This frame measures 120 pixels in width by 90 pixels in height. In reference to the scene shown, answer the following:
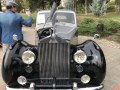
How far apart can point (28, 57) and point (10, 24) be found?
1.18 meters

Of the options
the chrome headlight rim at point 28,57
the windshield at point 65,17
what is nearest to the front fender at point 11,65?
the chrome headlight rim at point 28,57

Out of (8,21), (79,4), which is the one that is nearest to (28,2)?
(79,4)

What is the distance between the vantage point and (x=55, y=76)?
602 centimetres

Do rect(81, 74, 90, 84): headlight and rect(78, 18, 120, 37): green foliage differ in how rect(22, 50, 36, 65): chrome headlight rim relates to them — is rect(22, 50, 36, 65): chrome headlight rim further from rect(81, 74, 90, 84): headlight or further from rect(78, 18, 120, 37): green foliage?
rect(78, 18, 120, 37): green foliage

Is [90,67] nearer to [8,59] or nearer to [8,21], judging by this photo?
[8,59]

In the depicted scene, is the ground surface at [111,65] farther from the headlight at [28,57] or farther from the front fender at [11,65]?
the headlight at [28,57]

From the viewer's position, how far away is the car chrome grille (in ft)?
19.7

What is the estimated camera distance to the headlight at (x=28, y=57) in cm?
600

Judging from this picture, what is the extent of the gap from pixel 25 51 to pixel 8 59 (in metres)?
0.41

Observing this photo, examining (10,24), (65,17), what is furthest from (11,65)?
(65,17)

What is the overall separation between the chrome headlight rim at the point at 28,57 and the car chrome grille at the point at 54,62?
0.14 metres

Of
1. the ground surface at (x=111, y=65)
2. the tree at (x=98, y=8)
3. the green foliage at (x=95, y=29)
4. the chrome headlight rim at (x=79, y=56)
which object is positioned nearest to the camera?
the chrome headlight rim at (x=79, y=56)

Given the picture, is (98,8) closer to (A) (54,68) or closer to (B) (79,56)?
(B) (79,56)

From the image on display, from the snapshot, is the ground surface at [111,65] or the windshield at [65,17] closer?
the ground surface at [111,65]
